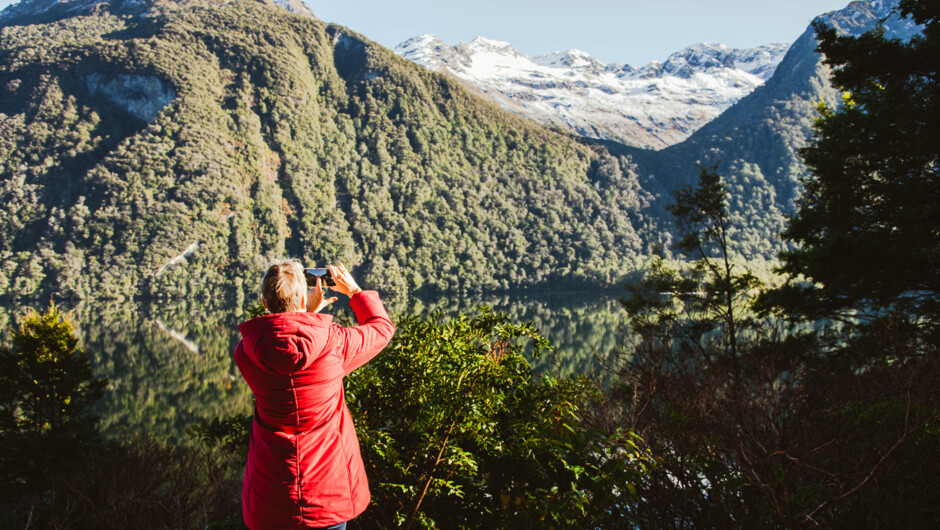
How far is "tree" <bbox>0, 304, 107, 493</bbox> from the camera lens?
9.62 m

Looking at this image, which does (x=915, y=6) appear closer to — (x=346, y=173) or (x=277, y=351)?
(x=277, y=351)

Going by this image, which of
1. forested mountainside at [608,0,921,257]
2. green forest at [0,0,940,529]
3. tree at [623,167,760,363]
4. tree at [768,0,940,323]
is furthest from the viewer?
forested mountainside at [608,0,921,257]

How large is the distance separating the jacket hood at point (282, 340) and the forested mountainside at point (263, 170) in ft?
277

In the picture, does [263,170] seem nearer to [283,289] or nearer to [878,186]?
[878,186]

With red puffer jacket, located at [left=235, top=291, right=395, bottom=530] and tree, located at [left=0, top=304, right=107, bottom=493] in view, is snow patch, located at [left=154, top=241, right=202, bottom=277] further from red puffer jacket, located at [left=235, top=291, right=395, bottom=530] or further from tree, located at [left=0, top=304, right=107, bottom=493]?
red puffer jacket, located at [left=235, top=291, right=395, bottom=530]

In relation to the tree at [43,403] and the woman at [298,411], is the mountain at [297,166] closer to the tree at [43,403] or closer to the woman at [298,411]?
the tree at [43,403]

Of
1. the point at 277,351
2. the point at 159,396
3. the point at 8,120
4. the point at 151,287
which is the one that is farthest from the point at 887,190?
the point at 8,120

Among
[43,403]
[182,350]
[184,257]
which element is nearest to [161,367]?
[182,350]

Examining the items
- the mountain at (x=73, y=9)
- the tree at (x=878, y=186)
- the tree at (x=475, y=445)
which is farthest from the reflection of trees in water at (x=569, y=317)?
the mountain at (x=73, y=9)

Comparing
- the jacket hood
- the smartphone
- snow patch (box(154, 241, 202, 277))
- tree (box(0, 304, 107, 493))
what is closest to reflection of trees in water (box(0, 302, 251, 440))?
tree (box(0, 304, 107, 493))

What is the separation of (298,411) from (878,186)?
363 inches

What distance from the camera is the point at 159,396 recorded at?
27.7 metres

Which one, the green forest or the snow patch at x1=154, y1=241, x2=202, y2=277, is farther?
the snow patch at x1=154, y1=241, x2=202, y2=277

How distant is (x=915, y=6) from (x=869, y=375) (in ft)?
14.3
